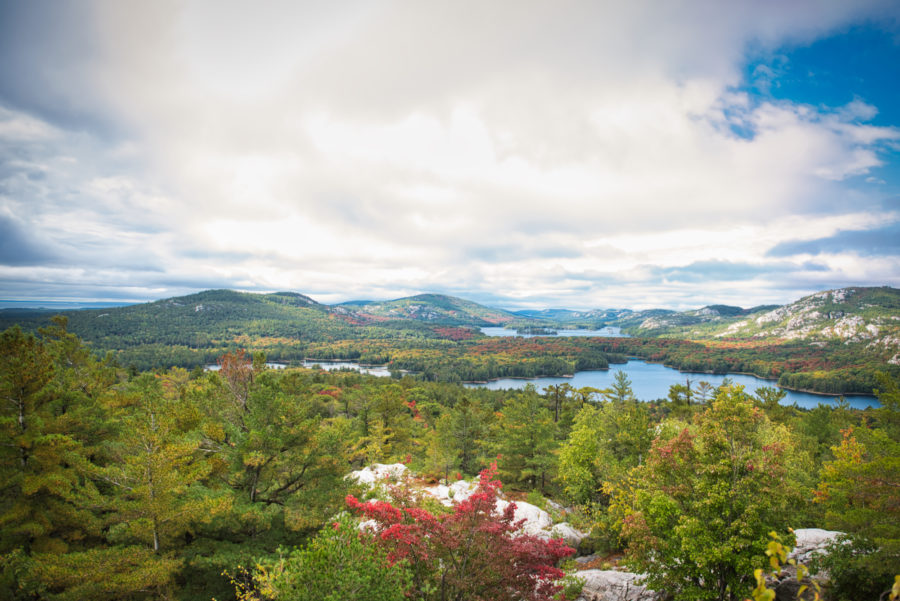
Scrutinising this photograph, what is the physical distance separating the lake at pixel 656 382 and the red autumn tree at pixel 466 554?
83.0 metres

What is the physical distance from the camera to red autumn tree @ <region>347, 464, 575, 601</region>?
10.0 m

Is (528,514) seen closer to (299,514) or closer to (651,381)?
(299,514)

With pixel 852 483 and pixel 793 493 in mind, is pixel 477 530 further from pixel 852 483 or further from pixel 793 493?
pixel 852 483

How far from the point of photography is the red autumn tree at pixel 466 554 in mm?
10039

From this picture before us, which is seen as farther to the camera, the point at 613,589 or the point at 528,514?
the point at 528,514

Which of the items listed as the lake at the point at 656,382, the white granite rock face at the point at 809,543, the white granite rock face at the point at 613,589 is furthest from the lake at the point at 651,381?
the white granite rock face at the point at 613,589

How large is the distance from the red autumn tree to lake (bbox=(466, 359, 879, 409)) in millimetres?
82968

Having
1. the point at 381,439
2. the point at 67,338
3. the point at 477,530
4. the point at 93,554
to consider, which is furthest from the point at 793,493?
the point at 67,338

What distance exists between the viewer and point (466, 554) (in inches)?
405

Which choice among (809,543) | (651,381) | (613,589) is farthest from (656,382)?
(613,589)

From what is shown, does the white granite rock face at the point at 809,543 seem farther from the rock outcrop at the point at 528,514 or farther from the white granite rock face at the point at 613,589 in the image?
the rock outcrop at the point at 528,514

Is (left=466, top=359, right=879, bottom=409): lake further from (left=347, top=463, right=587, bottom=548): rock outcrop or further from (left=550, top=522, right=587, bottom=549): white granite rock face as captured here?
(left=347, top=463, right=587, bottom=548): rock outcrop

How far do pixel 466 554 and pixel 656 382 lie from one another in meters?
128

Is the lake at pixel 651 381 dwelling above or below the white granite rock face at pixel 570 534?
below
